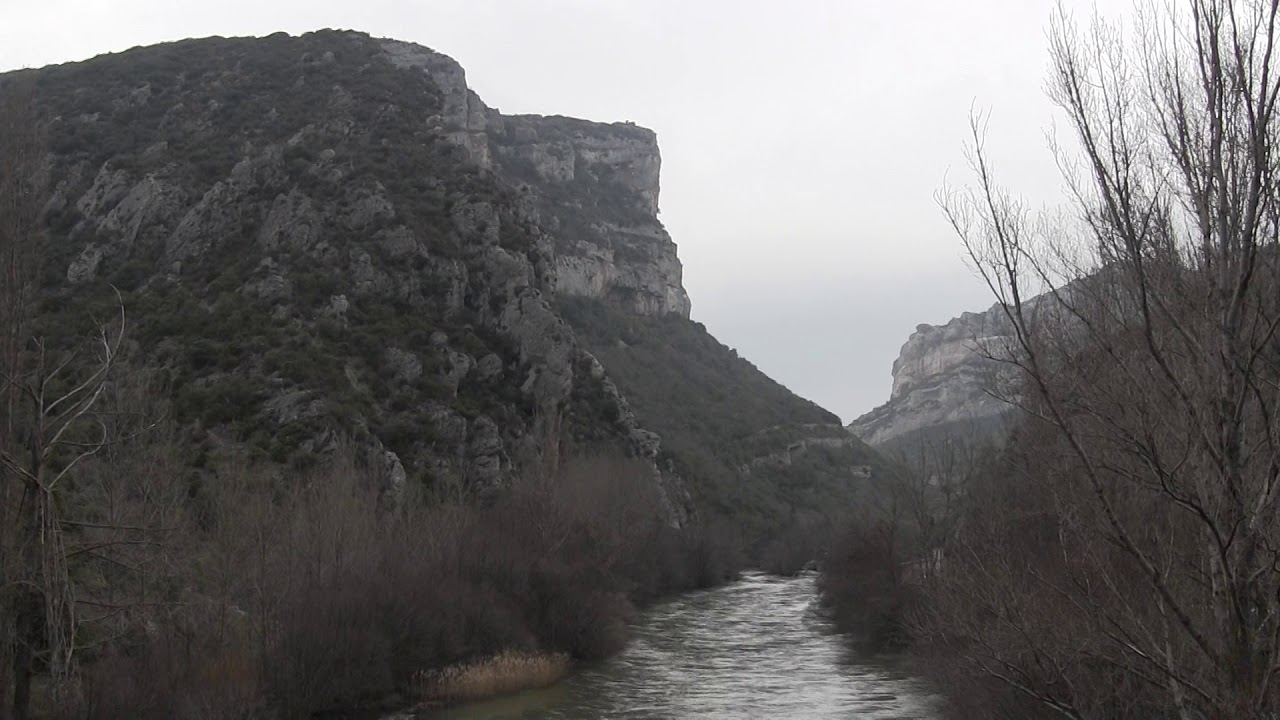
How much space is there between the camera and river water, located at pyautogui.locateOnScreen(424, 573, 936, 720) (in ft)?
72.9

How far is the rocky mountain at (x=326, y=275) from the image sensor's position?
129 feet

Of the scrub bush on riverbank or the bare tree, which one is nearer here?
the bare tree

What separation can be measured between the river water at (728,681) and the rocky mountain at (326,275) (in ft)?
30.7

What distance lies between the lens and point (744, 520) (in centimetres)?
7819

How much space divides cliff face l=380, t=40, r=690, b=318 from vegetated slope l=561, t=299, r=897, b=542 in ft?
22.9

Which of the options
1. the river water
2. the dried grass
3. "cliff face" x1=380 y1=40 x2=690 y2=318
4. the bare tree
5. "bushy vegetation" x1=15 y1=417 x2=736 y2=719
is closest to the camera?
the bare tree

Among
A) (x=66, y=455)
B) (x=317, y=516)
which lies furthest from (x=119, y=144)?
(x=317, y=516)

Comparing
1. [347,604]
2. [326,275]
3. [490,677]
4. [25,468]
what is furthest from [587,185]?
[25,468]

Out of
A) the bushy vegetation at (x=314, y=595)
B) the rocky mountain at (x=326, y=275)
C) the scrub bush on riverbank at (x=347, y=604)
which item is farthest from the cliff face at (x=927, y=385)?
the bushy vegetation at (x=314, y=595)

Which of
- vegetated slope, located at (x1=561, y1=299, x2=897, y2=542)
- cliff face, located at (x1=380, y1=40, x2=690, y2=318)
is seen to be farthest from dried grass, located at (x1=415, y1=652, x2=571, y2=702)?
cliff face, located at (x1=380, y1=40, x2=690, y2=318)

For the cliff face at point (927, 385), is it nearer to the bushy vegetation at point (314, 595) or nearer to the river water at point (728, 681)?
the river water at point (728, 681)

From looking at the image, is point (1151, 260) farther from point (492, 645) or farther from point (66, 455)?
point (66, 455)

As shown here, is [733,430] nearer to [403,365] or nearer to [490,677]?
[403,365]

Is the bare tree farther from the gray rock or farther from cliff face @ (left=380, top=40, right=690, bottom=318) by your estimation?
cliff face @ (left=380, top=40, right=690, bottom=318)
